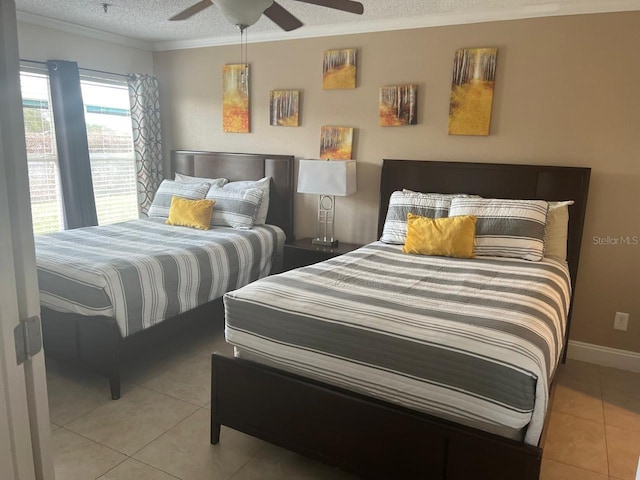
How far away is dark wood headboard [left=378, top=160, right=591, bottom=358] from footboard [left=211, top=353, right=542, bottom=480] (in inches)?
78.2

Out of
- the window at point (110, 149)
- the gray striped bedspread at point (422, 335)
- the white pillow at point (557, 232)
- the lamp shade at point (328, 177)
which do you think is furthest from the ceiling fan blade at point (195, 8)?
the white pillow at point (557, 232)

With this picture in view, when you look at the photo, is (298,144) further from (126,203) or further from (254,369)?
(254,369)

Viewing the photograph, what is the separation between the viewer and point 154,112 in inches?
184

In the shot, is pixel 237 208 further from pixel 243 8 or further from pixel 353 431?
pixel 353 431

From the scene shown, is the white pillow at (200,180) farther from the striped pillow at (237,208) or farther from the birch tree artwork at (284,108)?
the birch tree artwork at (284,108)

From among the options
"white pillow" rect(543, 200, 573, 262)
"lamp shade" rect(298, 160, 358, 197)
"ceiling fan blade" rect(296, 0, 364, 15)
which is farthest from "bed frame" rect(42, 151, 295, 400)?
"white pillow" rect(543, 200, 573, 262)

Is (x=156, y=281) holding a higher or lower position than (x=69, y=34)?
lower

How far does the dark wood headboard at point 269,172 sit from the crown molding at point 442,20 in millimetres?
1005

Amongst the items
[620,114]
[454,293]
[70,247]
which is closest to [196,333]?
[70,247]

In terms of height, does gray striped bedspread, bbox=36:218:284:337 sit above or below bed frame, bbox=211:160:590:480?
above

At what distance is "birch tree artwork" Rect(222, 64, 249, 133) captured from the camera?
4289 millimetres

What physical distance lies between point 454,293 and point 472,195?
4.54 feet

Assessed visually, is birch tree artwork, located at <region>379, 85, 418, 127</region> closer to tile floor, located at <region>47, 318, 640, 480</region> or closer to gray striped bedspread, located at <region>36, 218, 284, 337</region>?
gray striped bedspread, located at <region>36, 218, 284, 337</region>

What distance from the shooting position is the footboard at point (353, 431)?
163cm
